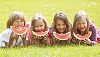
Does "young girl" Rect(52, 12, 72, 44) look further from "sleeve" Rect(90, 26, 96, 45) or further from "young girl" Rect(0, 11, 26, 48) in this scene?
"young girl" Rect(0, 11, 26, 48)

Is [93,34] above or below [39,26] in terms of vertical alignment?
below

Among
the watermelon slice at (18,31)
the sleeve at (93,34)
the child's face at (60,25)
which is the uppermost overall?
the child's face at (60,25)

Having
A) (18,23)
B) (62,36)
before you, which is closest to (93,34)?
(62,36)

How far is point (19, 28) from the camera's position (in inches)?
300

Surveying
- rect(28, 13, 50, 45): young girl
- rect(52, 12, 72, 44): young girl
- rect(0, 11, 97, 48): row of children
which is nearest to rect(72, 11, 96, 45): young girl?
rect(0, 11, 97, 48): row of children

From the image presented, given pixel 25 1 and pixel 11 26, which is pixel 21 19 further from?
pixel 25 1

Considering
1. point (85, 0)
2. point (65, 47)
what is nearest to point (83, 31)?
point (65, 47)

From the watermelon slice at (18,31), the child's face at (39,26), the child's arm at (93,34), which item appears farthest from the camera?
the child's arm at (93,34)

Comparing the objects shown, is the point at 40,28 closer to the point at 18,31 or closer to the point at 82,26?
the point at 18,31

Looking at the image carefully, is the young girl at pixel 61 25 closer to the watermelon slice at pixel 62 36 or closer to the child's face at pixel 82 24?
the watermelon slice at pixel 62 36

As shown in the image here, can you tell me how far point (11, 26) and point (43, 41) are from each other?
79 centimetres

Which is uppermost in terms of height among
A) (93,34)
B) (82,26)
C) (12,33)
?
(82,26)

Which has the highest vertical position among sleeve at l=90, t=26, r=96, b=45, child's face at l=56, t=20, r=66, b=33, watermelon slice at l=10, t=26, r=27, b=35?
child's face at l=56, t=20, r=66, b=33

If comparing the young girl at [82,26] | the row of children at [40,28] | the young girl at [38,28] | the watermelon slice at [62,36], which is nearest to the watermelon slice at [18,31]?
the row of children at [40,28]
